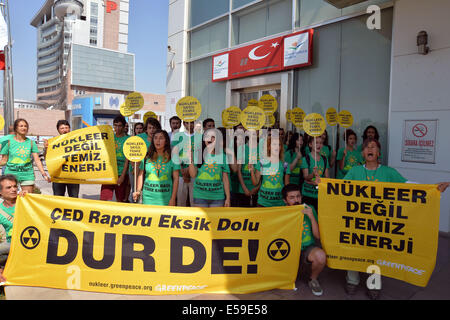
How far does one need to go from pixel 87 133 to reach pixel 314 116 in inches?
130

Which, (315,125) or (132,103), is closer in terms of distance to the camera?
(315,125)

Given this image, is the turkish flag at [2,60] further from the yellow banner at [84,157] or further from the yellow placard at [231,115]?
the yellow placard at [231,115]

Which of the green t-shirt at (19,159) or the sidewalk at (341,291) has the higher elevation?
the green t-shirt at (19,159)

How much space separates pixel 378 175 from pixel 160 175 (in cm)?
246

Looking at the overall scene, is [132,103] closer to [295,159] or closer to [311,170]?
[295,159]

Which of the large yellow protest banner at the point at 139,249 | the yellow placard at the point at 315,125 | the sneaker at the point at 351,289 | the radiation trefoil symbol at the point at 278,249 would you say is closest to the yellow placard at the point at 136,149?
the large yellow protest banner at the point at 139,249

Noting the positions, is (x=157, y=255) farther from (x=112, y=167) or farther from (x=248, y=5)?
(x=248, y=5)

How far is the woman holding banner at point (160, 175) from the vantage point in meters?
3.82

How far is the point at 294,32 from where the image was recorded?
7852 mm

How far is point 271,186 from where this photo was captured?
395 centimetres

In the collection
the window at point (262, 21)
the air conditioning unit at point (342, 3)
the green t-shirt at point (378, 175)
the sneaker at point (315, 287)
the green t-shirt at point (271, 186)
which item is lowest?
the sneaker at point (315, 287)

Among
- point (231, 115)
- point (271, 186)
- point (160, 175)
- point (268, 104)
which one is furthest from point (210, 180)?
point (268, 104)

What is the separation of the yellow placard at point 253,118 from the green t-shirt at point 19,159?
3.16m

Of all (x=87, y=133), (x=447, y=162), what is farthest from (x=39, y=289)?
(x=447, y=162)
